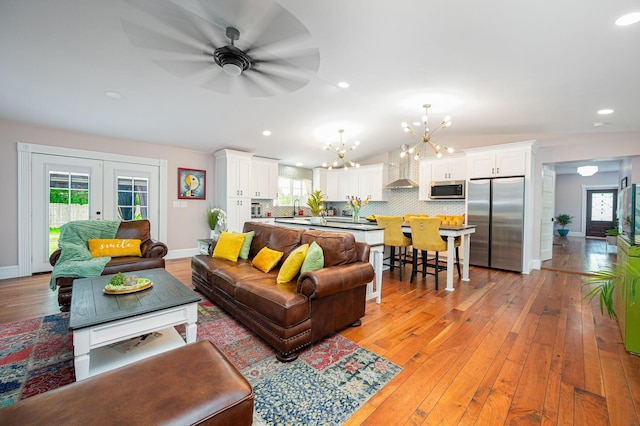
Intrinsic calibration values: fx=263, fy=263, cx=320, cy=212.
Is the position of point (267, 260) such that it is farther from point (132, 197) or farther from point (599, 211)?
point (599, 211)

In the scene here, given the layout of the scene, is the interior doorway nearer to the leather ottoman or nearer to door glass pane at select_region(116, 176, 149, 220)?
the leather ottoman

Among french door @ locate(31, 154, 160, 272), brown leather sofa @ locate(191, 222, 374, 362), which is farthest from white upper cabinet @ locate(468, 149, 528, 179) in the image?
french door @ locate(31, 154, 160, 272)

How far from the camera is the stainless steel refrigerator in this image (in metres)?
4.88

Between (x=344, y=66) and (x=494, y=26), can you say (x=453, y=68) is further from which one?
(x=344, y=66)

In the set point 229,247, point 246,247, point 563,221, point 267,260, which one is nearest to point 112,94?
point 229,247

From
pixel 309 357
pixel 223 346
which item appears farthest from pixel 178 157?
pixel 309 357

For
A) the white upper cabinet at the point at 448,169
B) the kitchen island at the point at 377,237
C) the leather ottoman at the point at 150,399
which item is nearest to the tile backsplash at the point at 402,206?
the white upper cabinet at the point at 448,169

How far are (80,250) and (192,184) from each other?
112 inches

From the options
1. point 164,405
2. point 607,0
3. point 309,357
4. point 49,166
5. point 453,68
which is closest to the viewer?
point 164,405

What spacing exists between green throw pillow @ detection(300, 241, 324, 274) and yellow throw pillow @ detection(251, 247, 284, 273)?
1.77 feet

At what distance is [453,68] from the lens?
9.56ft

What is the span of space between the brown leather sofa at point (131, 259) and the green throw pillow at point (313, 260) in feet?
7.42

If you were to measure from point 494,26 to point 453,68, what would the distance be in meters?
0.71

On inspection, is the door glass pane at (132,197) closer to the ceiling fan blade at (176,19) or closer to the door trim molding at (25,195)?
the door trim molding at (25,195)
